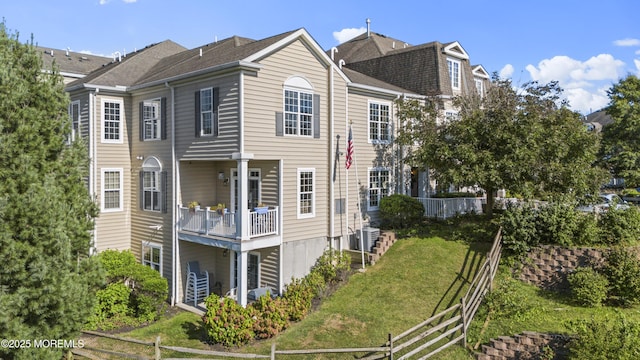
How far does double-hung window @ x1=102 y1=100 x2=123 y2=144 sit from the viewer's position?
18.0 meters

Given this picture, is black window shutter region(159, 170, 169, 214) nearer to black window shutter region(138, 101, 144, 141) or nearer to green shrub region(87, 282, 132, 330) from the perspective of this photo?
black window shutter region(138, 101, 144, 141)

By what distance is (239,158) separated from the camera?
14086 millimetres

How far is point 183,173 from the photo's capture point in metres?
16.8

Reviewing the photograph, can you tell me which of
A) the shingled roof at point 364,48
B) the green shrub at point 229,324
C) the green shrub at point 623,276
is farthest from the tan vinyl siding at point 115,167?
the green shrub at point 623,276

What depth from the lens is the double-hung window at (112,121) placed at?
1797 centimetres

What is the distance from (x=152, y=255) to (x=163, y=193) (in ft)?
9.06

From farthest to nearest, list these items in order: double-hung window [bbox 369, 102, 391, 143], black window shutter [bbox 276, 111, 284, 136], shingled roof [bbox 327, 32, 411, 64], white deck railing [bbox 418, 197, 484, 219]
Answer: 1. shingled roof [bbox 327, 32, 411, 64]
2. white deck railing [bbox 418, 197, 484, 219]
3. double-hung window [bbox 369, 102, 391, 143]
4. black window shutter [bbox 276, 111, 284, 136]

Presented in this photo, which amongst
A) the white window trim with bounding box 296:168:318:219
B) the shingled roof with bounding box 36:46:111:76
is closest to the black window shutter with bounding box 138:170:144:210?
the white window trim with bounding box 296:168:318:219

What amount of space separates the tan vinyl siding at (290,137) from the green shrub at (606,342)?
365 inches

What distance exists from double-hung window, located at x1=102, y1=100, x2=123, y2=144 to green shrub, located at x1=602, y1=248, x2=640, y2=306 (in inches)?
732

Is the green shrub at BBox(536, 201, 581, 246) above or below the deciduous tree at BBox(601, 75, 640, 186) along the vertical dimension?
below

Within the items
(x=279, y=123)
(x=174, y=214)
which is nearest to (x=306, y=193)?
(x=279, y=123)

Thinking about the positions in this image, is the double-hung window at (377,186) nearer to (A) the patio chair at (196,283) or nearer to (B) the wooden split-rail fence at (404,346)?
(B) the wooden split-rail fence at (404,346)

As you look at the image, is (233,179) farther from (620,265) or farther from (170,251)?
(620,265)
